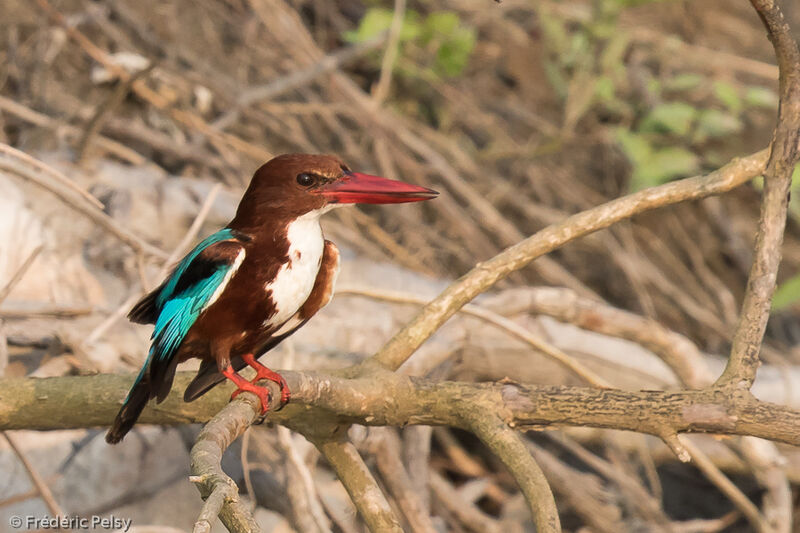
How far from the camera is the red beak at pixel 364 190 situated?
1.74m

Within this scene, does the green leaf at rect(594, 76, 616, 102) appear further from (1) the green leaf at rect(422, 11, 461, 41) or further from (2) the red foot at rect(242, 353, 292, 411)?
(2) the red foot at rect(242, 353, 292, 411)

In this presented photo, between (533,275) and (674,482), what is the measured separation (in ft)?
3.48

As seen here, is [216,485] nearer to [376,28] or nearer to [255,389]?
[255,389]

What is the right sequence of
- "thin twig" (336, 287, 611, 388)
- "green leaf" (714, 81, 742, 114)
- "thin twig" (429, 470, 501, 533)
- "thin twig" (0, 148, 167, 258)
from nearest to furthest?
Answer: 1. "thin twig" (0, 148, 167, 258)
2. "thin twig" (336, 287, 611, 388)
3. "thin twig" (429, 470, 501, 533)
4. "green leaf" (714, 81, 742, 114)

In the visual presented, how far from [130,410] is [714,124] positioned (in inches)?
130

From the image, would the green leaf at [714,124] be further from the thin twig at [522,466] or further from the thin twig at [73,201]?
the thin twig at [522,466]

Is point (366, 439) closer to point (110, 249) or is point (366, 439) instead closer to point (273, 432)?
point (273, 432)

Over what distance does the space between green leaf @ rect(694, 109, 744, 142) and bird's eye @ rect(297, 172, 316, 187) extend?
2.92 metres

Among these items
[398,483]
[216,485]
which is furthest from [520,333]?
[216,485]

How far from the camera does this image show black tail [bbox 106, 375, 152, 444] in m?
1.67

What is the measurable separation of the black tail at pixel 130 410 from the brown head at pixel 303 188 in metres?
0.36

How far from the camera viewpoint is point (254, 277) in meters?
1.73

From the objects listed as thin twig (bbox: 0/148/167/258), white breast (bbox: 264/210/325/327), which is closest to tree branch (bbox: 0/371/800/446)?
white breast (bbox: 264/210/325/327)

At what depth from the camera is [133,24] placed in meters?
4.00
